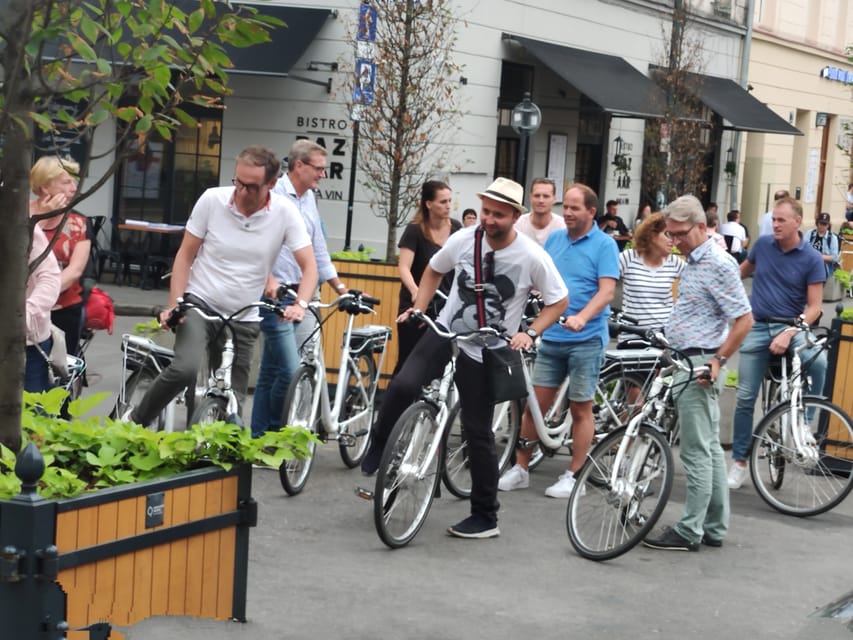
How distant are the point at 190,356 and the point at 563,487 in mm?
2575

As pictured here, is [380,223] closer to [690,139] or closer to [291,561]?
[690,139]

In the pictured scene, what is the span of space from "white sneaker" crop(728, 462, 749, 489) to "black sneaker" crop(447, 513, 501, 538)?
2.38 meters

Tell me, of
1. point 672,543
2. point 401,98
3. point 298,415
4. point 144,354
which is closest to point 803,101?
point 401,98

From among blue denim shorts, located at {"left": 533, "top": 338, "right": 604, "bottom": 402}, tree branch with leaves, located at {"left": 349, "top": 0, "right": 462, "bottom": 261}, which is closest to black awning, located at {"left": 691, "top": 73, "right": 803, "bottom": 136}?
tree branch with leaves, located at {"left": 349, "top": 0, "right": 462, "bottom": 261}

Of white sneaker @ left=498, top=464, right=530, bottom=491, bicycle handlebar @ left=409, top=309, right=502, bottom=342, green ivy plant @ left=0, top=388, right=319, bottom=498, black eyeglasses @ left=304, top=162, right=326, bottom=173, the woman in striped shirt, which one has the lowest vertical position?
white sneaker @ left=498, top=464, right=530, bottom=491

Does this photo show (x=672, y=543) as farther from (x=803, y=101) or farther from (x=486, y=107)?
(x=803, y=101)

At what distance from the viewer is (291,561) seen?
22.5 ft

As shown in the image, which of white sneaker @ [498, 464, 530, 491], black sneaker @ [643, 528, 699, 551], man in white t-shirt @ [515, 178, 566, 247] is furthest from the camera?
man in white t-shirt @ [515, 178, 566, 247]

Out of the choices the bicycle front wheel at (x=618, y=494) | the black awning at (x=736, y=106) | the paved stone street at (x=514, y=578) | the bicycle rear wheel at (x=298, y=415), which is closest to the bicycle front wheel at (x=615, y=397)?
the paved stone street at (x=514, y=578)

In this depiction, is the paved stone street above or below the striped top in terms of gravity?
below

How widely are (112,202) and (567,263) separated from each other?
48.3 ft

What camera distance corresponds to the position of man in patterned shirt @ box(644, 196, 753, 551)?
24.4ft

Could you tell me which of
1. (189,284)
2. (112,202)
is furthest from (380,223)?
(189,284)

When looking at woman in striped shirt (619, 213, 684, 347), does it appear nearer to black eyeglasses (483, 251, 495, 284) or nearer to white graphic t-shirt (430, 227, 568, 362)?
white graphic t-shirt (430, 227, 568, 362)
